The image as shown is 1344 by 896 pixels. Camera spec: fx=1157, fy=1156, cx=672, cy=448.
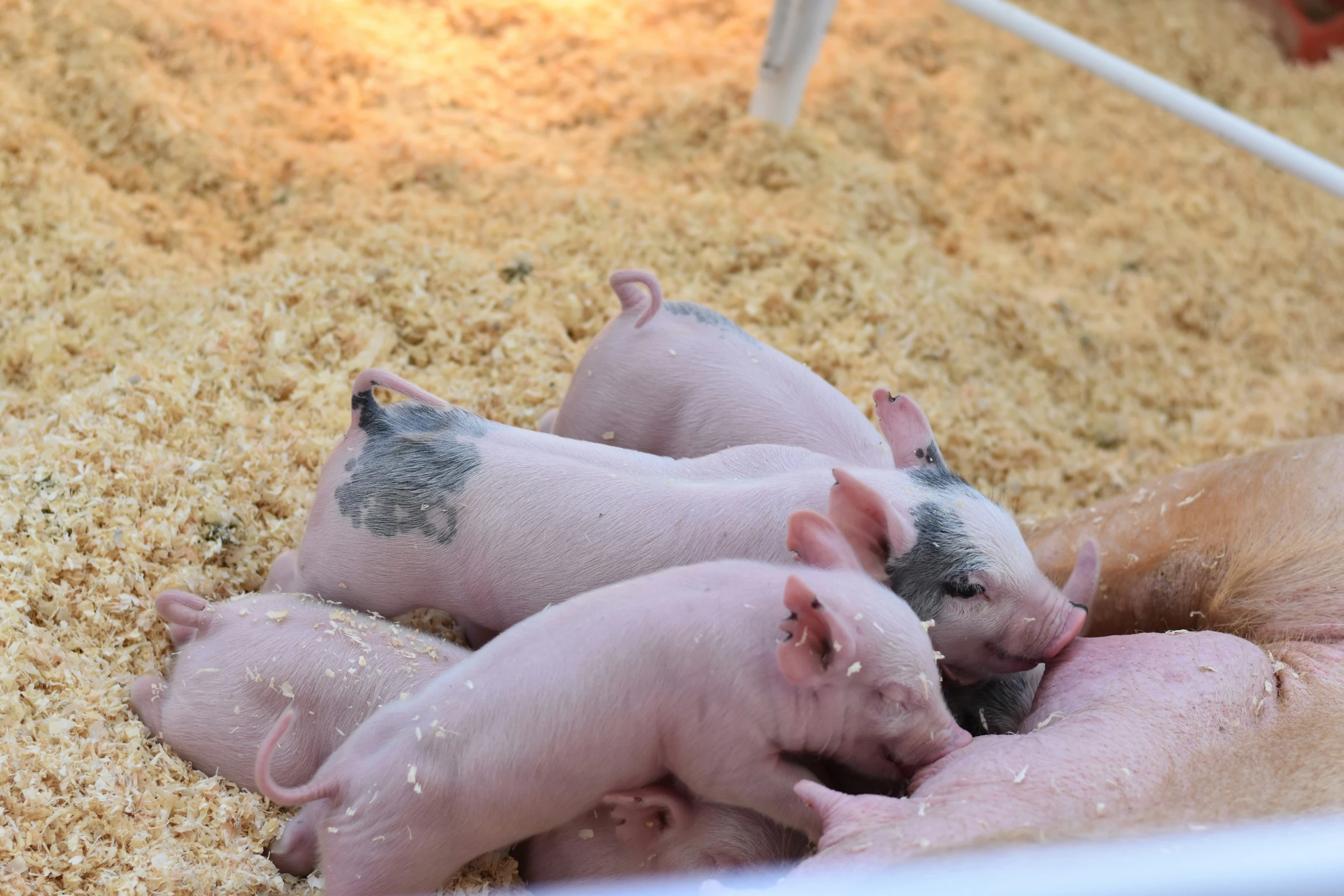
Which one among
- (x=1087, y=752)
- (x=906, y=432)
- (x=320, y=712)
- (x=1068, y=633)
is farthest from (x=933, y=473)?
(x=320, y=712)

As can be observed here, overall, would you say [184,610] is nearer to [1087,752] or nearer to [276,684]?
[276,684]

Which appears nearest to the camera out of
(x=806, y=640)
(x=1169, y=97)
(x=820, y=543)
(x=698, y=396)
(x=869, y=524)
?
(x=806, y=640)

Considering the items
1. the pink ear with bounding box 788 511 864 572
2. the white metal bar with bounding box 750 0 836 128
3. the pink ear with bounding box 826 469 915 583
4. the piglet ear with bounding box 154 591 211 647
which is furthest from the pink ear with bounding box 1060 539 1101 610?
the white metal bar with bounding box 750 0 836 128

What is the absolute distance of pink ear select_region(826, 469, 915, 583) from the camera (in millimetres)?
1480

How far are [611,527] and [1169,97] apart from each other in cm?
160

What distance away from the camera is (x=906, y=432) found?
172 cm

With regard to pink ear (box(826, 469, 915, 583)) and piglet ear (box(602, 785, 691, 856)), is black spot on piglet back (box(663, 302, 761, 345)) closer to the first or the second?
pink ear (box(826, 469, 915, 583))

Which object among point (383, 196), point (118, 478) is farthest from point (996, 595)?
point (383, 196)

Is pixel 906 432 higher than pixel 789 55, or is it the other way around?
pixel 789 55

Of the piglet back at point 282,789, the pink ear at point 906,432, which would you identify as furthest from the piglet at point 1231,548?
the piglet back at point 282,789

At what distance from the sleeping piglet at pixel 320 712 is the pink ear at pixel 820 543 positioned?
0.33 m

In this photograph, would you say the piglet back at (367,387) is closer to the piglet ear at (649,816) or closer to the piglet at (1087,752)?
the piglet ear at (649,816)

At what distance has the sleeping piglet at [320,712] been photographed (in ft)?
4.69

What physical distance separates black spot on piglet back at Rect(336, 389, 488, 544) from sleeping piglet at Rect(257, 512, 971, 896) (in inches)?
11.8
